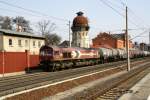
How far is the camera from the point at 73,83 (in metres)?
25.2

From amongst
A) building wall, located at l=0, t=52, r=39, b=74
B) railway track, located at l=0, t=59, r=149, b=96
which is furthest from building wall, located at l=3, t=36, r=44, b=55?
railway track, located at l=0, t=59, r=149, b=96

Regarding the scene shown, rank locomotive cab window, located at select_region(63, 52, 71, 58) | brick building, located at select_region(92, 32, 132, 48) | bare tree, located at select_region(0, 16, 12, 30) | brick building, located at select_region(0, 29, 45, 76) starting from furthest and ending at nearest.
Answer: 1. brick building, located at select_region(92, 32, 132, 48)
2. bare tree, located at select_region(0, 16, 12, 30)
3. locomotive cab window, located at select_region(63, 52, 71, 58)
4. brick building, located at select_region(0, 29, 45, 76)

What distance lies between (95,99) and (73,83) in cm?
759

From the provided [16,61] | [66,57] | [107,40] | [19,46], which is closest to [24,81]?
[16,61]

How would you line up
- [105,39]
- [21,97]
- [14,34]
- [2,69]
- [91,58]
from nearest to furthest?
[21,97], [2,69], [14,34], [91,58], [105,39]

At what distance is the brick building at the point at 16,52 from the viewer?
132 ft

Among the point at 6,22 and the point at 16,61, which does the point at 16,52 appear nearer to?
the point at 16,61

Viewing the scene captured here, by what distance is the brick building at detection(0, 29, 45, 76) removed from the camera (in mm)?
40378

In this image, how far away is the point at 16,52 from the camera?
43.0 m

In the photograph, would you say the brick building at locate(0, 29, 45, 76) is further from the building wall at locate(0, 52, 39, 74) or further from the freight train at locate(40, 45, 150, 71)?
the freight train at locate(40, 45, 150, 71)

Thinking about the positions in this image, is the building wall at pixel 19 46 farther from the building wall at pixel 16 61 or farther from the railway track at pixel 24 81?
the railway track at pixel 24 81

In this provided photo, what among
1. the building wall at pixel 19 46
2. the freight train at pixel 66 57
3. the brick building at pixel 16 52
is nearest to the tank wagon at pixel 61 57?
the freight train at pixel 66 57

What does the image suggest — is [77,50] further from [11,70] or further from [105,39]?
[105,39]

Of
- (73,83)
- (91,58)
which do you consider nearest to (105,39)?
(91,58)
